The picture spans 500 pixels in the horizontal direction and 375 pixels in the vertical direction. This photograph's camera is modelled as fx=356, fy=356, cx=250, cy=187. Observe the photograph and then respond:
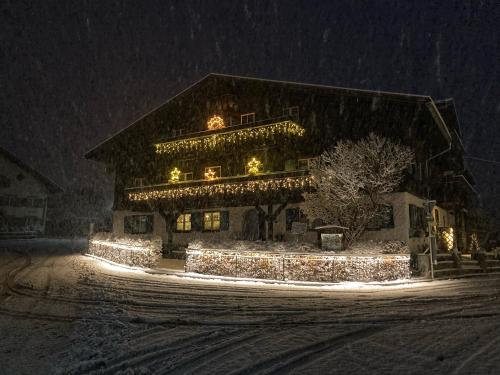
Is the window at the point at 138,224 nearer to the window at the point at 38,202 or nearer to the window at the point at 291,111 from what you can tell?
the window at the point at 291,111

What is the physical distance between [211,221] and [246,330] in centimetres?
1855

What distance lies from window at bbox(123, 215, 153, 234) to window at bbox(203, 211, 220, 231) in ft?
16.7

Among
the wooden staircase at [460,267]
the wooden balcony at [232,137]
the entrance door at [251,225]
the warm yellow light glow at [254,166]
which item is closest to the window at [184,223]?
the entrance door at [251,225]

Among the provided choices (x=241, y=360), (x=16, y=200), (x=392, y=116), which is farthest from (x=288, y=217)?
(x=16, y=200)

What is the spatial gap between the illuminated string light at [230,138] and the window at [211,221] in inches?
Answer: 181

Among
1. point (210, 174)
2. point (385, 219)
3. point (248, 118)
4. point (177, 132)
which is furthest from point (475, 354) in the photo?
point (177, 132)

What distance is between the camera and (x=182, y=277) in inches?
578

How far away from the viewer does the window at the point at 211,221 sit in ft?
81.4

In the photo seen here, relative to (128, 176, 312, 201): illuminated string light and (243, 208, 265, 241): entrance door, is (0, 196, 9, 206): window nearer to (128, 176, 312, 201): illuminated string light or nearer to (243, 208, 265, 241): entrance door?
(128, 176, 312, 201): illuminated string light

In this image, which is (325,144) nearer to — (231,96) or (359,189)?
(359,189)

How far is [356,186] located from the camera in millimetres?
16141

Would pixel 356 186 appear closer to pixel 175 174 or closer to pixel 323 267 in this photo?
pixel 323 267

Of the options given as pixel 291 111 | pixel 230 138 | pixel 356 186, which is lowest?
pixel 356 186

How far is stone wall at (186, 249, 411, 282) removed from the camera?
1316cm
